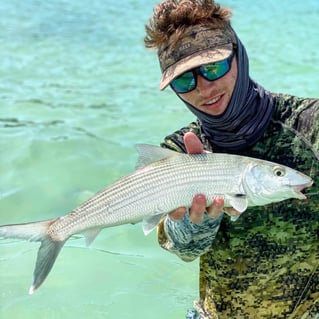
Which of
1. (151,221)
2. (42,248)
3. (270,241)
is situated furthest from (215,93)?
(42,248)

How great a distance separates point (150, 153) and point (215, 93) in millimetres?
415

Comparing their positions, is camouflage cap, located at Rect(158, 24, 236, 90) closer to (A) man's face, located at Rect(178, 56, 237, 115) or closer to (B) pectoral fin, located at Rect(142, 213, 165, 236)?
(A) man's face, located at Rect(178, 56, 237, 115)

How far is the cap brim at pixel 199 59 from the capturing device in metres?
3.17

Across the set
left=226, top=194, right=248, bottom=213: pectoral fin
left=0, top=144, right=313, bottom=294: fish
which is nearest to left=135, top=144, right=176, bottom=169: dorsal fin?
left=0, top=144, right=313, bottom=294: fish

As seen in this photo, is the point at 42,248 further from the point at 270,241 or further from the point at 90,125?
the point at 90,125

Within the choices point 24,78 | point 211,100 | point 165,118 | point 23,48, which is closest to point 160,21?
point 211,100

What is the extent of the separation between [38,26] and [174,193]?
665 inches

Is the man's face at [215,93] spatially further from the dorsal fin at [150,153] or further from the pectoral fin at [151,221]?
the pectoral fin at [151,221]

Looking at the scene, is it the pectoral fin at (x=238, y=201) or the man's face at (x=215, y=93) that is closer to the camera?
the pectoral fin at (x=238, y=201)

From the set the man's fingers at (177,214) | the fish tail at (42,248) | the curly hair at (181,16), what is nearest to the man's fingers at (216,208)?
the man's fingers at (177,214)

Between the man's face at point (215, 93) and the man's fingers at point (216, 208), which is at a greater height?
the man's face at point (215, 93)

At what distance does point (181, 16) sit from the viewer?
328 centimetres

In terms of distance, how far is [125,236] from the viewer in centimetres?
664

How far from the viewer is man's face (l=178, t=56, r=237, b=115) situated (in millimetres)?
3199
